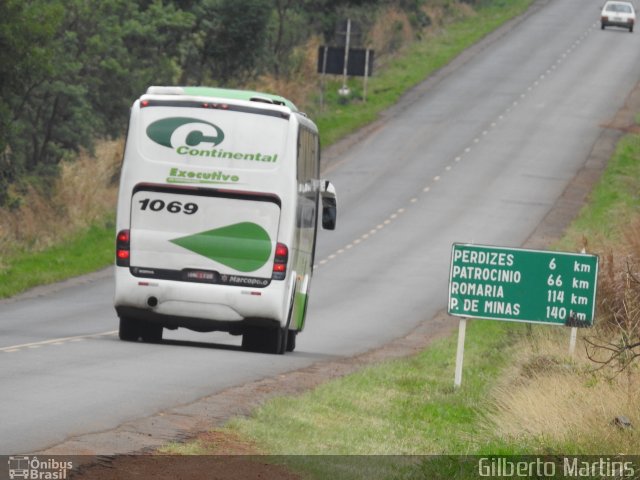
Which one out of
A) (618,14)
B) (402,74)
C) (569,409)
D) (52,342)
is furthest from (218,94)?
(618,14)

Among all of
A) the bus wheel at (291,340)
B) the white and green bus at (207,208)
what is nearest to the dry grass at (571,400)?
the white and green bus at (207,208)

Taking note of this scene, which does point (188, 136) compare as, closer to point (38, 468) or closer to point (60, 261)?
point (38, 468)

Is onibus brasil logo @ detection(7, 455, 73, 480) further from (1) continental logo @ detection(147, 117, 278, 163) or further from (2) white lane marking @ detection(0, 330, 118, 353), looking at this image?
(1) continental logo @ detection(147, 117, 278, 163)

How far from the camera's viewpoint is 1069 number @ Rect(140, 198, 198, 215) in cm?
2106

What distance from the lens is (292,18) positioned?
6694 centimetres

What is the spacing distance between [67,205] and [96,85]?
6.90 metres

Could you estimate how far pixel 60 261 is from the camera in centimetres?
3644

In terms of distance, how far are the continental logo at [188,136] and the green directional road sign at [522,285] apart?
424 cm

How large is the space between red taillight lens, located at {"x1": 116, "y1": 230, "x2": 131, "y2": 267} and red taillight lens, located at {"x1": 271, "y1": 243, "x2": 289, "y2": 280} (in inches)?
80.6

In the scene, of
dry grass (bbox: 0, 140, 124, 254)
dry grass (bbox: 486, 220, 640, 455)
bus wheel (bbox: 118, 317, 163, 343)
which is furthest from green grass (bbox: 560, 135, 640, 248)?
dry grass (bbox: 486, 220, 640, 455)

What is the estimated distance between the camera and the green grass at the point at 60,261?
108 feet

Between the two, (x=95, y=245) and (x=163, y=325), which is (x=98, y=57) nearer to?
(x=95, y=245)

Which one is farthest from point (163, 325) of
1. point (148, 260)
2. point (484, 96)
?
point (484, 96)

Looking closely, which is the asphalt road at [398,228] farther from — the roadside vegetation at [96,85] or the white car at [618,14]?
the roadside vegetation at [96,85]
